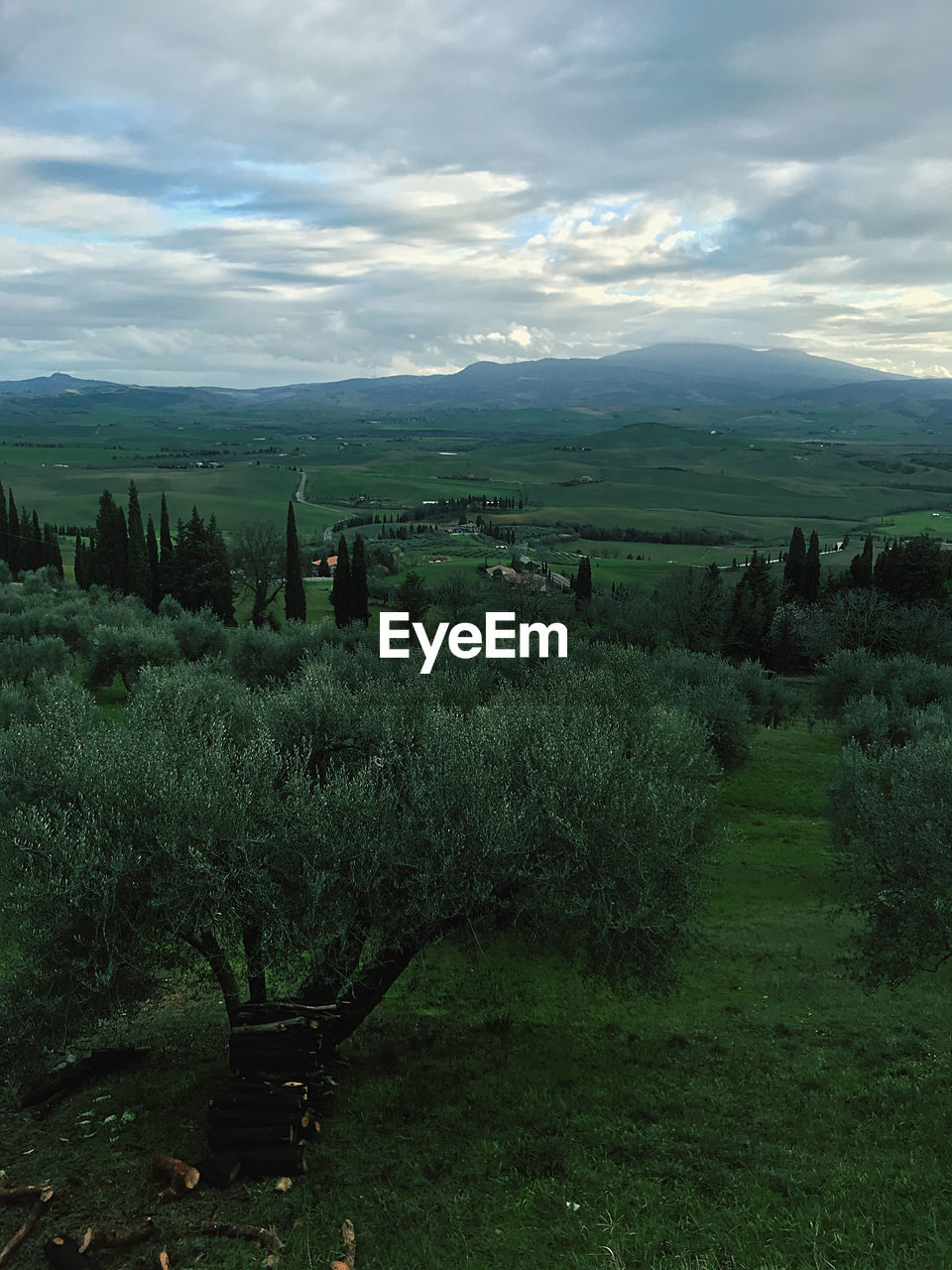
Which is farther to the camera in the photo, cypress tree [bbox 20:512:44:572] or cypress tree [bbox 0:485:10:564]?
cypress tree [bbox 0:485:10:564]

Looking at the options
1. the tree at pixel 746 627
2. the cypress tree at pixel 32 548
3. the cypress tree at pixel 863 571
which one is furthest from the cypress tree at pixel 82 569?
the cypress tree at pixel 863 571

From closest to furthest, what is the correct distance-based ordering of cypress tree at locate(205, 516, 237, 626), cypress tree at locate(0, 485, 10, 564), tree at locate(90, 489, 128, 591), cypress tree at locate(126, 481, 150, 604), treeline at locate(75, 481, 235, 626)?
cypress tree at locate(205, 516, 237, 626)
treeline at locate(75, 481, 235, 626)
cypress tree at locate(126, 481, 150, 604)
tree at locate(90, 489, 128, 591)
cypress tree at locate(0, 485, 10, 564)

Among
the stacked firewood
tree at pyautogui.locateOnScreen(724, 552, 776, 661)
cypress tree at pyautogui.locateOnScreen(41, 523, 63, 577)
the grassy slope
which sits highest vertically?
cypress tree at pyautogui.locateOnScreen(41, 523, 63, 577)

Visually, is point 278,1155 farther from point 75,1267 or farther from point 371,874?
point 371,874

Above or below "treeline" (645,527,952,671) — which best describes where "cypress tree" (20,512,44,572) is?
above

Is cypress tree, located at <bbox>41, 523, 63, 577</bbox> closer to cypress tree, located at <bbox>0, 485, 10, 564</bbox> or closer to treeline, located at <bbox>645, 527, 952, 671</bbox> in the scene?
cypress tree, located at <bbox>0, 485, 10, 564</bbox>

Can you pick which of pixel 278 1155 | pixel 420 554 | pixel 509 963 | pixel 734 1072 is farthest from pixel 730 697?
pixel 420 554

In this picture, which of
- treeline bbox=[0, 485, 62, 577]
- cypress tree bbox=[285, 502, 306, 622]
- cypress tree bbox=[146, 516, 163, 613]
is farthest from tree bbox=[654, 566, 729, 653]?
treeline bbox=[0, 485, 62, 577]

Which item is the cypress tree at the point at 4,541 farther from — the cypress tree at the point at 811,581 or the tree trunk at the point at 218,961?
the tree trunk at the point at 218,961
